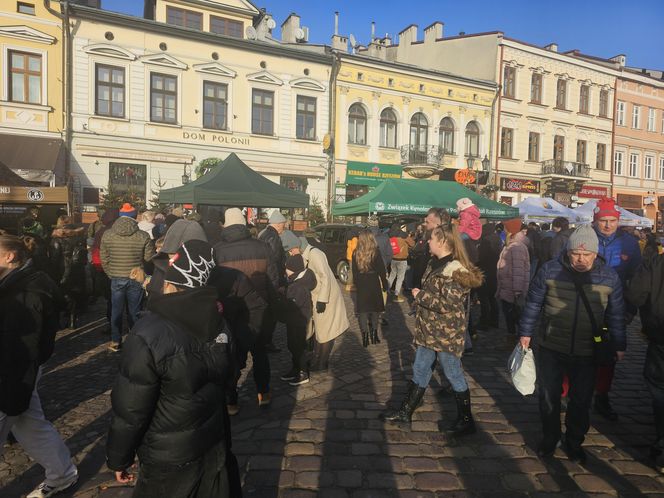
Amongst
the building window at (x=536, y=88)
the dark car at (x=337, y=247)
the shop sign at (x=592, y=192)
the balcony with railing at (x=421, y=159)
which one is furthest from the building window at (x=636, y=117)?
the dark car at (x=337, y=247)

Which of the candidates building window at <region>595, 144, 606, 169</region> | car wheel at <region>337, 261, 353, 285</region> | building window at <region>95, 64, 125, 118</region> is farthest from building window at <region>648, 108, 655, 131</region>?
building window at <region>95, 64, 125, 118</region>

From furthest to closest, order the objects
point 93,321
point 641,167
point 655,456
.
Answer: point 641,167 → point 93,321 → point 655,456

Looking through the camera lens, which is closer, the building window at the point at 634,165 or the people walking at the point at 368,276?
the people walking at the point at 368,276

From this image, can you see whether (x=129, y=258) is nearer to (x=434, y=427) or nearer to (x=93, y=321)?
(x=93, y=321)

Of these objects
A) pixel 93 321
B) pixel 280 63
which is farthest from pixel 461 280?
pixel 280 63

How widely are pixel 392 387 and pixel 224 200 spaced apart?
6.67m

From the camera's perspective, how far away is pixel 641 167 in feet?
113

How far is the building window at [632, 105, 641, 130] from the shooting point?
112ft

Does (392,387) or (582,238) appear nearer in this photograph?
(582,238)

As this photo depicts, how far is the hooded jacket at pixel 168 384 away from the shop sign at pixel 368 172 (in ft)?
73.7

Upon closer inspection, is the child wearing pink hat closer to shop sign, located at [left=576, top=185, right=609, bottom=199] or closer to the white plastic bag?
the white plastic bag

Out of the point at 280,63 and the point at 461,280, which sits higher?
the point at 280,63

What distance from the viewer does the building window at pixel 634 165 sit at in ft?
112

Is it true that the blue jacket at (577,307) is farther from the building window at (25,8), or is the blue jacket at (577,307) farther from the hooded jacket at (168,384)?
the building window at (25,8)
